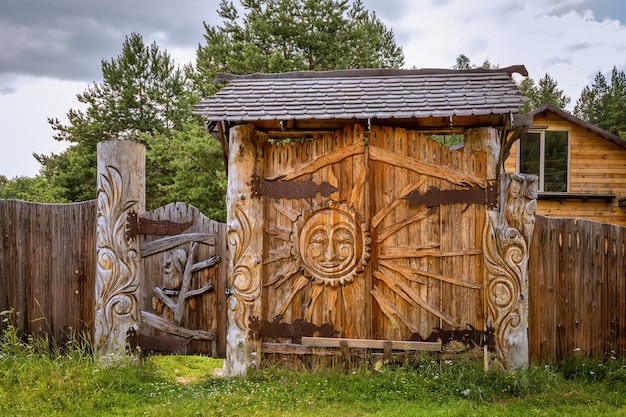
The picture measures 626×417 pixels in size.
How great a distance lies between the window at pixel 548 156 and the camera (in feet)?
41.1

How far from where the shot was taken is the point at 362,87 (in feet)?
18.9

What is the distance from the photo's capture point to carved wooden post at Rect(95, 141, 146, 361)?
17.2 ft

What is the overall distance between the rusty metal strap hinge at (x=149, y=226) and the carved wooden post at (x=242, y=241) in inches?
25.4

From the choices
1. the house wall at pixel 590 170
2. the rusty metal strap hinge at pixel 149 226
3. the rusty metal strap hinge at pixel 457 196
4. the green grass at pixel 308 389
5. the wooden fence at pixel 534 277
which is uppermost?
the house wall at pixel 590 170

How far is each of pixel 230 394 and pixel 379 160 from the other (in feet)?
9.87

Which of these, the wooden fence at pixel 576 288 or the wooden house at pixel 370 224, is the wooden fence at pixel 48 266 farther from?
the wooden fence at pixel 576 288

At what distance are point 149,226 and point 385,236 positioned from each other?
2.78 metres

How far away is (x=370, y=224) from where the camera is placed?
5273 mm

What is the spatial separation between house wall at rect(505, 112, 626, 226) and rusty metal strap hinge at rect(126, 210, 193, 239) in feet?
32.3

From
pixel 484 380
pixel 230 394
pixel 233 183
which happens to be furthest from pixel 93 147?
pixel 484 380

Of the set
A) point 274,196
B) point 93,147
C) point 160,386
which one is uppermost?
point 93,147

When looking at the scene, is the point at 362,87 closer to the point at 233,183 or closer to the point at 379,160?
the point at 379,160

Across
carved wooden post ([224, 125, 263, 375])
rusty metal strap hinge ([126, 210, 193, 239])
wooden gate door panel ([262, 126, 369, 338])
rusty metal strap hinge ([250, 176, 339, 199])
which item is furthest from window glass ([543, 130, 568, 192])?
rusty metal strap hinge ([126, 210, 193, 239])

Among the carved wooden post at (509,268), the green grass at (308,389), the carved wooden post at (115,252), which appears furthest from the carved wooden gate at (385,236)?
the carved wooden post at (115,252)
